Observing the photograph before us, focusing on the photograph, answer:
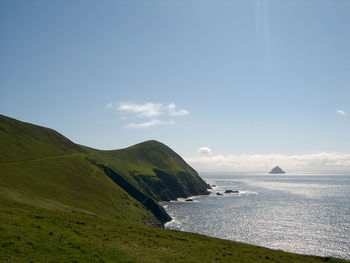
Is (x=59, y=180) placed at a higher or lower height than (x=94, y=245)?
higher

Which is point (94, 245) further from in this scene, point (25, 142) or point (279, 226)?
point (25, 142)

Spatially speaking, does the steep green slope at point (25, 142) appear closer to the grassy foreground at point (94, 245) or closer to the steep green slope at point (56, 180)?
the steep green slope at point (56, 180)

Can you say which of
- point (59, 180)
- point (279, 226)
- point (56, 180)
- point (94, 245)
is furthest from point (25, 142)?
point (279, 226)

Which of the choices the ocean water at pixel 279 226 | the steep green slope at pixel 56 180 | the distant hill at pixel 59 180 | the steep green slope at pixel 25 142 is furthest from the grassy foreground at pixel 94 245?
the steep green slope at pixel 25 142

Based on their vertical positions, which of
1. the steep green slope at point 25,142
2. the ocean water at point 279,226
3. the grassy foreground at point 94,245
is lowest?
the ocean water at point 279,226

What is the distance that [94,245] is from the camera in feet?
87.2

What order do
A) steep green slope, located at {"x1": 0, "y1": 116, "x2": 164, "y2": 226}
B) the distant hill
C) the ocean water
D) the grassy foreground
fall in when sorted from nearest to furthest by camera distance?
the grassy foreground < the distant hill < steep green slope, located at {"x1": 0, "y1": 116, "x2": 164, "y2": 226} < the ocean water

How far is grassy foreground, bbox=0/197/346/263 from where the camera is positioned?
22.6 m

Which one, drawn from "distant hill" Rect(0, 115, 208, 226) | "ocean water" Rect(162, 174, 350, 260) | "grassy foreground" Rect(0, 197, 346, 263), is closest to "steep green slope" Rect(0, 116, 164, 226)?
"distant hill" Rect(0, 115, 208, 226)

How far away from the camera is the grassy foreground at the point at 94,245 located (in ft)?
74.2

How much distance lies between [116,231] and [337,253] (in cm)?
7522

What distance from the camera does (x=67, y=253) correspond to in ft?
76.2

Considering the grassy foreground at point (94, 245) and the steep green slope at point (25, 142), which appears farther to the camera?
the steep green slope at point (25, 142)

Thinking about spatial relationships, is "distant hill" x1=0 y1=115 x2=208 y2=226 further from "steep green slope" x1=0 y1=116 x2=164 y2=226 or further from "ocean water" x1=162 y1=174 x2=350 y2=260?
"ocean water" x1=162 y1=174 x2=350 y2=260
